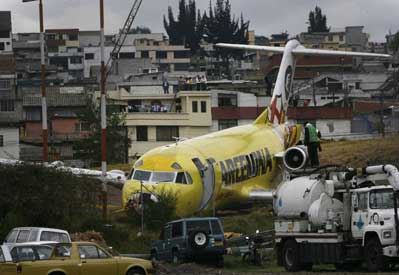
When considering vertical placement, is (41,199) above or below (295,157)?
below

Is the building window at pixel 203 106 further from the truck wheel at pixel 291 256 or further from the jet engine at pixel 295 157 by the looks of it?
the truck wheel at pixel 291 256

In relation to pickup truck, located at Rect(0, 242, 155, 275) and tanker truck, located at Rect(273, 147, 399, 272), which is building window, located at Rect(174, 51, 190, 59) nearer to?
tanker truck, located at Rect(273, 147, 399, 272)

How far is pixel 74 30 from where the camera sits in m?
191

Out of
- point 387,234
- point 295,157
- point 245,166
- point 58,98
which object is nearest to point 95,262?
point 387,234

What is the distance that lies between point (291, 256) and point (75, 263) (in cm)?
854

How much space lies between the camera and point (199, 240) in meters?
38.9

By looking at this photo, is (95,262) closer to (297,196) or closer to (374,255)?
(374,255)

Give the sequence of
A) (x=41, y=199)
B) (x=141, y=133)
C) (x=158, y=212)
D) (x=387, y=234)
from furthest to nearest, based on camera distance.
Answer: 1. (x=141, y=133)
2. (x=158, y=212)
3. (x=41, y=199)
4. (x=387, y=234)

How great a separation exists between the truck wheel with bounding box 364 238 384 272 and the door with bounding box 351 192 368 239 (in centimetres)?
71

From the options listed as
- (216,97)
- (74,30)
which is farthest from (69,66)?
(216,97)

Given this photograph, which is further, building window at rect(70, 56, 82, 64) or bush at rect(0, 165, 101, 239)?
building window at rect(70, 56, 82, 64)

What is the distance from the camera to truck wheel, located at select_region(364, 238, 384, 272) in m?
32.7

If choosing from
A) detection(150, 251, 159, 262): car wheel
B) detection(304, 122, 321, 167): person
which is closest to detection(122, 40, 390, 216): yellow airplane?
detection(304, 122, 321, 167): person

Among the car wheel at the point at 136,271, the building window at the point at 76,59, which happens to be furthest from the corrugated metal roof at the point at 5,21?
the car wheel at the point at 136,271
